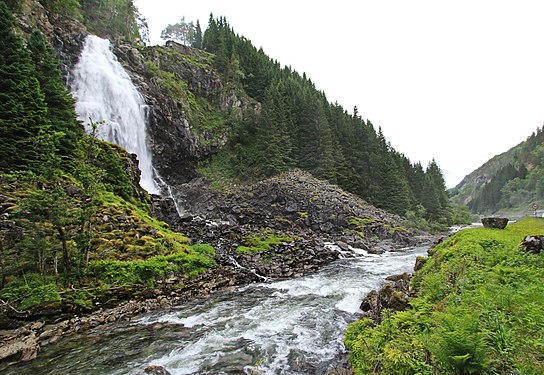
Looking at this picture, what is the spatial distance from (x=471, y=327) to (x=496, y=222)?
17312 millimetres

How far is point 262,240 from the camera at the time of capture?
85.8 ft

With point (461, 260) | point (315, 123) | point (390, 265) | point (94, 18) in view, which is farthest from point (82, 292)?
point (94, 18)

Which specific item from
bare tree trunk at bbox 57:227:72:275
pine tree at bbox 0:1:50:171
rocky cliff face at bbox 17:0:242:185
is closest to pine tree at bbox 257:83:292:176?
rocky cliff face at bbox 17:0:242:185

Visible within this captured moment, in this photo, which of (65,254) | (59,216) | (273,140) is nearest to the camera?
(59,216)

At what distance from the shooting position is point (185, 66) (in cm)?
5822

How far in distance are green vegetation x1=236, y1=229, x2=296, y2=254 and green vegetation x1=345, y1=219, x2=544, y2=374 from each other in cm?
1521

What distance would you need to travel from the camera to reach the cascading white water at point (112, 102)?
115ft

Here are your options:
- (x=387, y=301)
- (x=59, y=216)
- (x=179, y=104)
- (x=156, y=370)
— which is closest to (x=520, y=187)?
(x=179, y=104)

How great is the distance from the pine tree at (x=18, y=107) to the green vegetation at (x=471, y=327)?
2084 centimetres

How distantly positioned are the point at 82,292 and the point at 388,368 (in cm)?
1335

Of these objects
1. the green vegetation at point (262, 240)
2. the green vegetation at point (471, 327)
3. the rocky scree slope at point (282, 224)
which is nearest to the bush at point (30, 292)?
the rocky scree slope at point (282, 224)

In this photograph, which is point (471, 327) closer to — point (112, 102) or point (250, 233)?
point (250, 233)

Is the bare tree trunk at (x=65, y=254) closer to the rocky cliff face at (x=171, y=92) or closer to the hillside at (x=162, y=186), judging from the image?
the hillside at (x=162, y=186)

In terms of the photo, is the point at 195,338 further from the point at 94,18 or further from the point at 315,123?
the point at 94,18
